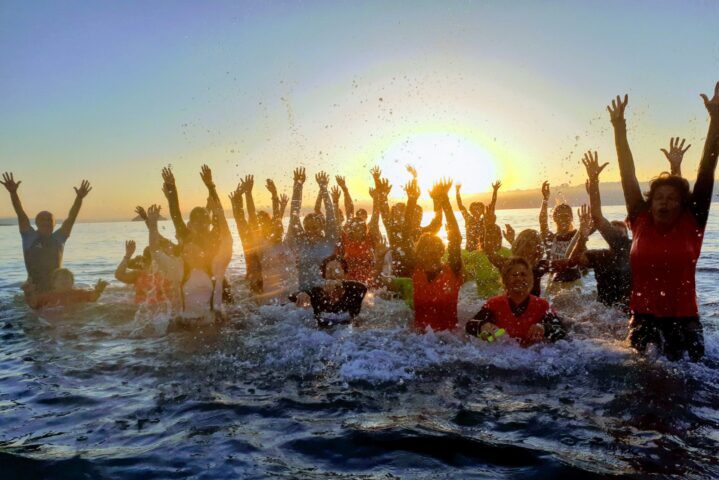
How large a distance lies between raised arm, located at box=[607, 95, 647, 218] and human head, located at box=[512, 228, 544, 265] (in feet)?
8.11

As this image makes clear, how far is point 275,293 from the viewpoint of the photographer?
1191 cm

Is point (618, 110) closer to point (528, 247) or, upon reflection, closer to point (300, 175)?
point (528, 247)

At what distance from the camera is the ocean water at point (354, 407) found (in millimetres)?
4570

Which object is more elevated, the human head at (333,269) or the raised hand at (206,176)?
the raised hand at (206,176)

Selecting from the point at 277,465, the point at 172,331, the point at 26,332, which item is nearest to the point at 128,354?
the point at 172,331

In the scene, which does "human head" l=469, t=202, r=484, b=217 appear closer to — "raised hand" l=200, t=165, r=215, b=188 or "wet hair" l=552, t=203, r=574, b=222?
"wet hair" l=552, t=203, r=574, b=222

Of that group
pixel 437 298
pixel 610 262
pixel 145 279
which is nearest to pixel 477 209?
pixel 610 262

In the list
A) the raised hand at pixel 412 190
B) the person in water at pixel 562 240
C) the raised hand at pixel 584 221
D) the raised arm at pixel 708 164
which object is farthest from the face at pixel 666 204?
the person in water at pixel 562 240

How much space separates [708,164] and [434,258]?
11.2ft

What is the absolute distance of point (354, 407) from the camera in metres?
5.86

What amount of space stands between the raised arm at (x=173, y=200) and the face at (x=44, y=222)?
4.19 meters

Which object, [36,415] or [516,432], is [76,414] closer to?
[36,415]

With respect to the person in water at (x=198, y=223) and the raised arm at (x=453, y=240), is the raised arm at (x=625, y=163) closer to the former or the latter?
the raised arm at (x=453, y=240)

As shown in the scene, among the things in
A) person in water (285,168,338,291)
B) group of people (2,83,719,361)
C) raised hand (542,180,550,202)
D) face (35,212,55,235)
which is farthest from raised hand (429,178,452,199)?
face (35,212,55,235)
